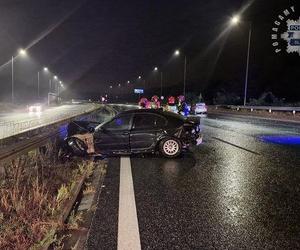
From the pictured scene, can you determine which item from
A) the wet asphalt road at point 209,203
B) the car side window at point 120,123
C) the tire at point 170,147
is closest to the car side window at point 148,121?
the car side window at point 120,123

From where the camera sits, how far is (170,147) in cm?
1170

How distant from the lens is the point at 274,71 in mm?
73688

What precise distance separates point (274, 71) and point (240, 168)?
2657 inches

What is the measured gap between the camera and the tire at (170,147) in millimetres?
11648

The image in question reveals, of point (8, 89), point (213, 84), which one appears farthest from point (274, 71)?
point (8, 89)

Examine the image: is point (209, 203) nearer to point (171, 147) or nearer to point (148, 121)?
point (171, 147)

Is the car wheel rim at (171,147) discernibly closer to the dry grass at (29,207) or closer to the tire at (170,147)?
the tire at (170,147)

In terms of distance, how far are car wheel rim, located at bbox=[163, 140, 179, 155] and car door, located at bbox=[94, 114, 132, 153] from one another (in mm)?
1074

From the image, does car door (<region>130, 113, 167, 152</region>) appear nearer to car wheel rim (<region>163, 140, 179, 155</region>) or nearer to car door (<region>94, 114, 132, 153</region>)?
car door (<region>94, 114, 132, 153</region>)

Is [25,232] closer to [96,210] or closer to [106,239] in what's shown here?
[106,239]

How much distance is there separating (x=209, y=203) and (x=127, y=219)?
1612 mm

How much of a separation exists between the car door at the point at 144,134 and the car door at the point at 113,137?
0.55ft

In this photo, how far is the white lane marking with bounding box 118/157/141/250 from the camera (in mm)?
4863

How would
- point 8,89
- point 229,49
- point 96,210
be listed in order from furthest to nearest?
point 8,89, point 229,49, point 96,210
